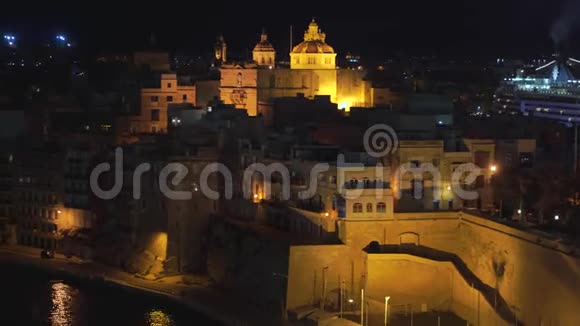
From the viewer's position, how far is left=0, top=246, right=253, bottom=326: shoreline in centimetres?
2177

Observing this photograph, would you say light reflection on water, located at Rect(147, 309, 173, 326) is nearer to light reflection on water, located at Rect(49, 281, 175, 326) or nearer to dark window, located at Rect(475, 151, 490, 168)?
light reflection on water, located at Rect(49, 281, 175, 326)

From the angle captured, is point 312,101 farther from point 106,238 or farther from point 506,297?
point 506,297

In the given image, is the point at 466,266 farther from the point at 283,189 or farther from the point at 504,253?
the point at 283,189

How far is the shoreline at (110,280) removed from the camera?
21.8 metres

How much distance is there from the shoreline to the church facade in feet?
24.2

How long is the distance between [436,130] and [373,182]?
344cm

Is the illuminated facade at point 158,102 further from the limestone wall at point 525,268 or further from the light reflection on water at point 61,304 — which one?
the limestone wall at point 525,268

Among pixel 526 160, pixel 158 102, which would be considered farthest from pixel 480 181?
A: pixel 158 102

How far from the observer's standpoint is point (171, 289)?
77.3ft

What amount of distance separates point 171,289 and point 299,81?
10.0 meters

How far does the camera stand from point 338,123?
2738 cm

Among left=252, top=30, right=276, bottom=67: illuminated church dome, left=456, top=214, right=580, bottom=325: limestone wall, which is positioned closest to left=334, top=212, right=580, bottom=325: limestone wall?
left=456, top=214, right=580, bottom=325: limestone wall

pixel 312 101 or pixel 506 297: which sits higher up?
pixel 312 101

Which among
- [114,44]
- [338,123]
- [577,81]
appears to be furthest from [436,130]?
[114,44]
